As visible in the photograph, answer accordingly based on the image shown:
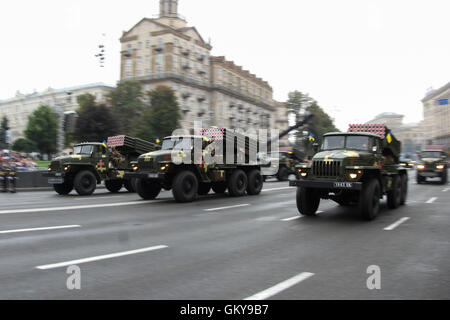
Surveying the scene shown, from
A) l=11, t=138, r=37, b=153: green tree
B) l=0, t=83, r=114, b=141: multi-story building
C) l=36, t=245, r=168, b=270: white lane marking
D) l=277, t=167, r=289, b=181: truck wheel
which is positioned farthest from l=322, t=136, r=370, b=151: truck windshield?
l=0, t=83, r=114, b=141: multi-story building

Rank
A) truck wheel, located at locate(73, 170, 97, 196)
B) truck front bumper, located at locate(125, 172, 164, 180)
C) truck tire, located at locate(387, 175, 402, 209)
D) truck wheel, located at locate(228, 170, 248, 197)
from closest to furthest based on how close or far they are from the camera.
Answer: truck tire, located at locate(387, 175, 402, 209) → truck front bumper, located at locate(125, 172, 164, 180) → truck wheel, located at locate(228, 170, 248, 197) → truck wheel, located at locate(73, 170, 97, 196)

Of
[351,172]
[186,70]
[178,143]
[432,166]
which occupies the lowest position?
[351,172]

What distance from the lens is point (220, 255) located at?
5910mm

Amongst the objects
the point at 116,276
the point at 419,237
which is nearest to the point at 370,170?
the point at 419,237

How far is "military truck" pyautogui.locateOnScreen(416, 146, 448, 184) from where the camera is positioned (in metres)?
24.2

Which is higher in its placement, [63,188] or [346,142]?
[346,142]

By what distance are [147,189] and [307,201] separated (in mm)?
6696

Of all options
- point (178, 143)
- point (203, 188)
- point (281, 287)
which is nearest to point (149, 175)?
point (178, 143)

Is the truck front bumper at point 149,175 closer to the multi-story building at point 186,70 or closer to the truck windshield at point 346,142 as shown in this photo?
the truck windshield at point 346,142

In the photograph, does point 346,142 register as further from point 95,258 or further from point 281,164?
point 281,164

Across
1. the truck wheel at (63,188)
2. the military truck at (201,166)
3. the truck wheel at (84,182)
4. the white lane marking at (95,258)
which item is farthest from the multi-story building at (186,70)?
the white lane marking at (95,258)

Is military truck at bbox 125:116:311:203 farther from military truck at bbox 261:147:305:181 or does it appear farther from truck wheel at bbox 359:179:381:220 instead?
military truck at bbox 261:147:305:181

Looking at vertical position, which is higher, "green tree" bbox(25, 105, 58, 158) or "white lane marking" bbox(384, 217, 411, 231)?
"green tree" bbox(25, 105, 58, 158)

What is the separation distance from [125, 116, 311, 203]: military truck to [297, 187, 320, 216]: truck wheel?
4.53m
